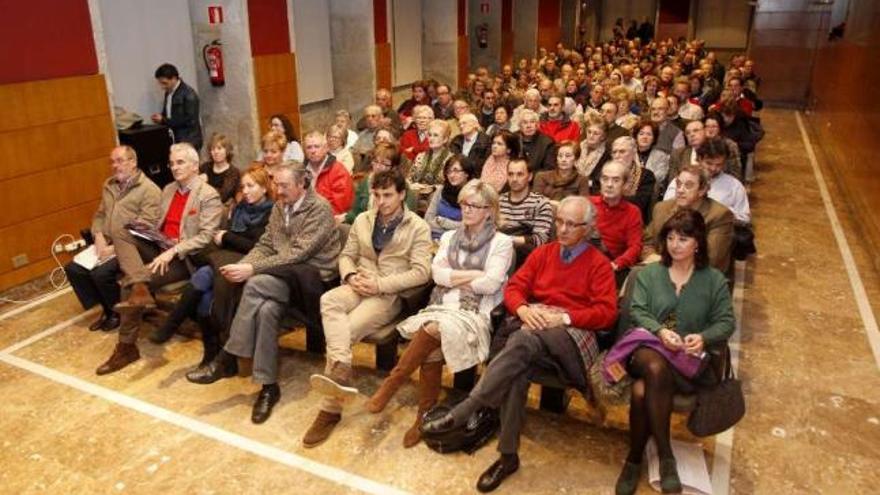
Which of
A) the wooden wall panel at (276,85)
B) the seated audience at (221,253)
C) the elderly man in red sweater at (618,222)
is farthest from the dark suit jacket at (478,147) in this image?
the wooden wall panel at (276,85)

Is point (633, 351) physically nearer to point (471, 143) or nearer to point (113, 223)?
point (471, 143)

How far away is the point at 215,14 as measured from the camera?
7984 mm

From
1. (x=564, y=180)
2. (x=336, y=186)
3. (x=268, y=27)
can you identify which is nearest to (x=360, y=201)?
(x=336, y=186)

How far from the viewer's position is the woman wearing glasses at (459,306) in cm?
337

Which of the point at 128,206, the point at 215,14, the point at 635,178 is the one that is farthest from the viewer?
the point at 215,14

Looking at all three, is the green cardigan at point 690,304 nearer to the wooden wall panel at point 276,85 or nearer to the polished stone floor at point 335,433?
the polished stone floor at point 335,433

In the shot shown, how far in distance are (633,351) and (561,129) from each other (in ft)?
13.8

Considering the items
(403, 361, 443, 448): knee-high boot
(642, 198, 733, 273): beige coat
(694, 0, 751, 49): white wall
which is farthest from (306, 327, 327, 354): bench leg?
(694, 0, 751, 49): white wall

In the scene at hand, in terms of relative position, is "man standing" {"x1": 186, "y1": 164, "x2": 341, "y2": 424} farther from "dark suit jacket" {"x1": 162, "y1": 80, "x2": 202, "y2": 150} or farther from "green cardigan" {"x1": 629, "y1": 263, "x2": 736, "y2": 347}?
"dark suit jacket" {"x1": 162, "y1": 80, "x2": 202, "y2": 150}

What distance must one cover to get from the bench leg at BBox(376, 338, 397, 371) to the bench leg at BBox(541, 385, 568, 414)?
93 cm

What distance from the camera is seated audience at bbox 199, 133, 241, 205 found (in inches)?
202

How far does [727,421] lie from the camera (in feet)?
9.70

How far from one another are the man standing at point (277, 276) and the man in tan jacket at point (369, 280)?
0.59ft

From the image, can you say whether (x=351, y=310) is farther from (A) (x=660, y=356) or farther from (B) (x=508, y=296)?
(A) (x=660, y=356)
